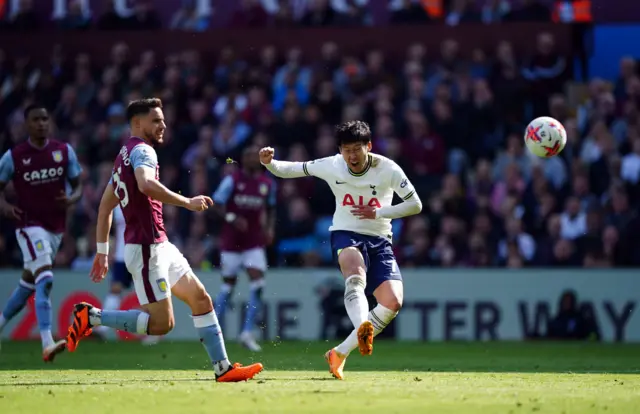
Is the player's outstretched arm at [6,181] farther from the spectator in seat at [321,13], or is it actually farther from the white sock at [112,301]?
the spectator in seat at [321,13]

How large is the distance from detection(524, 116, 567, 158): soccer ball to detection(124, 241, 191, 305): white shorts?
518 centimetres

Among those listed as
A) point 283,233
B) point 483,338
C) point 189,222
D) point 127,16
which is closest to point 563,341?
point 483,338

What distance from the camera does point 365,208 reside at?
11453 millimetres

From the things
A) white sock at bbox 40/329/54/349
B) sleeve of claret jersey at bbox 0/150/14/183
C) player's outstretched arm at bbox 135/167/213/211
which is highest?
sleeve of claret jersey at bbox 0/150/14/183

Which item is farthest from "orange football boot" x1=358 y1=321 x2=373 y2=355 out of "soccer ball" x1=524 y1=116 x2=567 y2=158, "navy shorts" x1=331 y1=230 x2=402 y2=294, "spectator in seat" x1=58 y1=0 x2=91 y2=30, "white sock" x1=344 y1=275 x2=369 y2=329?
"spectator in seat" x1=58 y1=0 x2=91 y2=30

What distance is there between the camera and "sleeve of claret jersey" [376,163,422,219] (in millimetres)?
11328

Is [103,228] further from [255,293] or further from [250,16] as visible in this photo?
[250,16]

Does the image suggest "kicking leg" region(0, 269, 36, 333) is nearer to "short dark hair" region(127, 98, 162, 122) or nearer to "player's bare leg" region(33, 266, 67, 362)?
"player's bare leg" region(33, 266, 67, 362)

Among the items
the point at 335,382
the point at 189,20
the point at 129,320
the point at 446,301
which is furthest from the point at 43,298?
the point at 189,20

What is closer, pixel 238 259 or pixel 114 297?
pixel 238 259

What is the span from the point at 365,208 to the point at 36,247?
421 centimetres

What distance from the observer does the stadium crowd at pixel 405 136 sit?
19.1 m

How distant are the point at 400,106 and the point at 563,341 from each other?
5.70 meters

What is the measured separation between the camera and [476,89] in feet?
69.1
